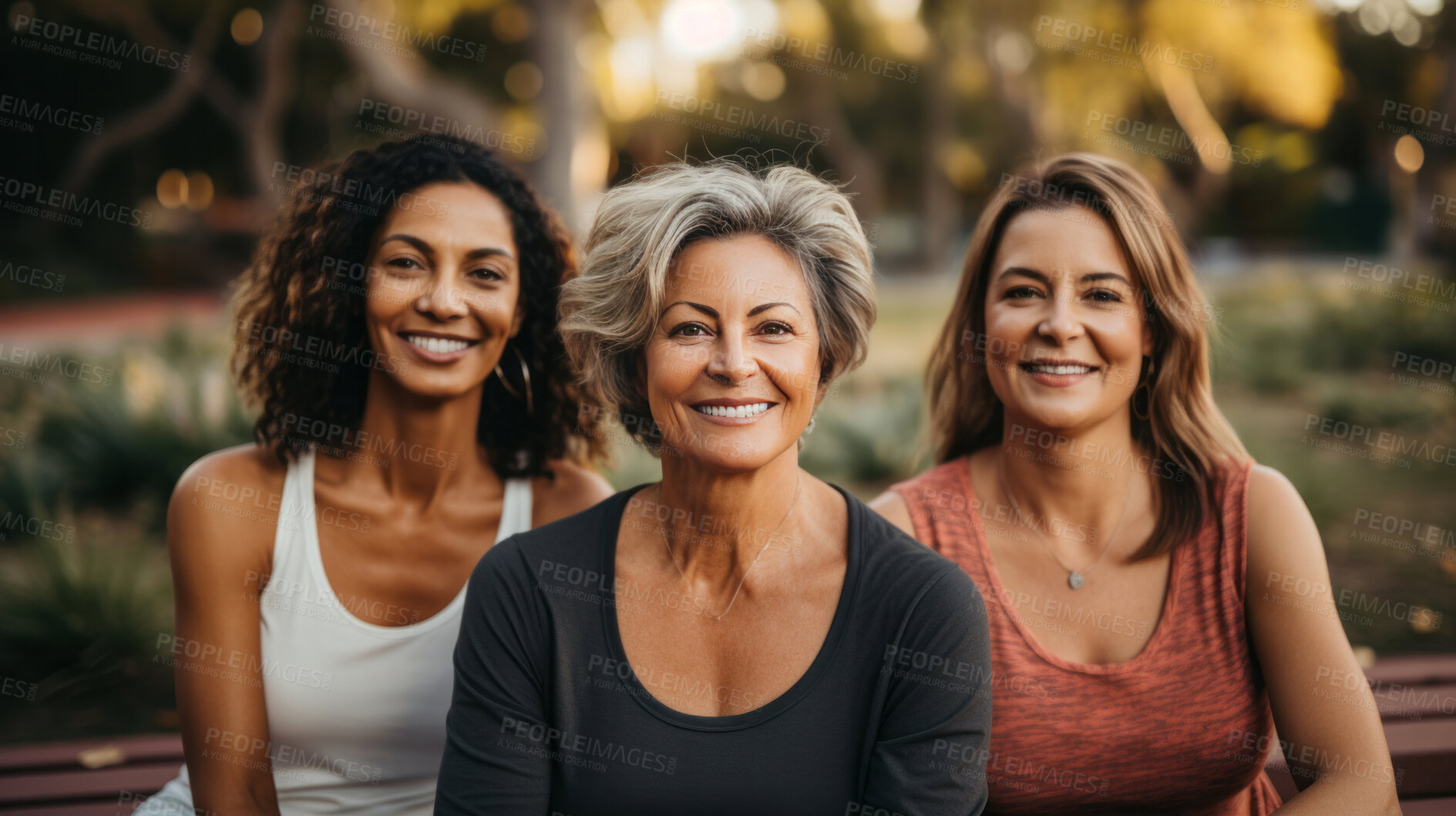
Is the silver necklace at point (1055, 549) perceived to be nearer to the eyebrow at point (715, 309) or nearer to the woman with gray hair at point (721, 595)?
the woman with gray hair at point (721, 595)

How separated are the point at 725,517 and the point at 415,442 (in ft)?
3.37

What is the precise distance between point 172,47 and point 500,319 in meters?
21.8

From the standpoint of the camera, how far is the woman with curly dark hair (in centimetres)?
271

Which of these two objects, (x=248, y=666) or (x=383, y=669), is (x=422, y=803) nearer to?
(x=383, y=669)

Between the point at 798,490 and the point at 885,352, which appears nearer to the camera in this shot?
the point at 798,490

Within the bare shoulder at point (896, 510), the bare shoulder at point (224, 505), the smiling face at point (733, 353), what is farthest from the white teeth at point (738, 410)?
the bare shoulder at point (224, 505)

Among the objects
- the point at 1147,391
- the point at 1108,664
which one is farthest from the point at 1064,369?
the point at 1108,664

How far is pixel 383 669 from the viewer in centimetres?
270

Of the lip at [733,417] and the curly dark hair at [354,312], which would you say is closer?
the lip at [733,417]

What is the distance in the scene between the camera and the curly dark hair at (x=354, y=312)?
2.91 meters

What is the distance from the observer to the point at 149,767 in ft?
10.4

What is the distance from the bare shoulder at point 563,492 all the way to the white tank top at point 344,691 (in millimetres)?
305

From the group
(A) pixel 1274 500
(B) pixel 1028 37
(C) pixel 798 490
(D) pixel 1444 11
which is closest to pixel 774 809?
(C) pixel 798 490

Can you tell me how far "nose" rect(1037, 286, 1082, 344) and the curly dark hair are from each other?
1.26 m
